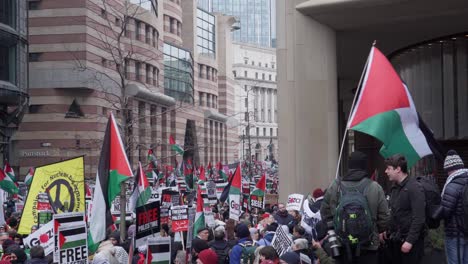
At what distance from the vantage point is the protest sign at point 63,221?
31.3ft

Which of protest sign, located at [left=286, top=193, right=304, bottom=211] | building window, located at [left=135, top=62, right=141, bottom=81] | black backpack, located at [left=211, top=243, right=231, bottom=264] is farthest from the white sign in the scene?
building window, located at [left=135, top=62, right=141, bottom=81]

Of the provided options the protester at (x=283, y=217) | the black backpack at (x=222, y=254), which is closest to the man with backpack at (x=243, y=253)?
the black backpack at (x=222, y=254)

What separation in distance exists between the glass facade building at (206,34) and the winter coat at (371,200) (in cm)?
8579

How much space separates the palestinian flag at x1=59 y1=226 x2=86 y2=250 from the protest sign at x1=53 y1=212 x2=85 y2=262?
62 mm

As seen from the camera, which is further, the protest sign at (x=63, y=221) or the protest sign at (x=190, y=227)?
the protest sign at (x=190, y=227)

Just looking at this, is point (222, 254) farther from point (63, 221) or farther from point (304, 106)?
point (304, 106)

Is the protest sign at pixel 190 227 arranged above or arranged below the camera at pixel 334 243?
below

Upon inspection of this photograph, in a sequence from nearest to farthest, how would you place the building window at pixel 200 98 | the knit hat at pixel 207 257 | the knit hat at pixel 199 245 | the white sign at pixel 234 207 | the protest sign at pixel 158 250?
1. the knit hat at pixel 207 257
2. the protest sign at pixel 158 250
3. the knit hat at pixel 199 245
4. the white sign at pixel 234 207
5. the building window at pixel 200 98

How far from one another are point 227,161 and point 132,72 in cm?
4313

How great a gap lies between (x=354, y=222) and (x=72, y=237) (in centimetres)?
428

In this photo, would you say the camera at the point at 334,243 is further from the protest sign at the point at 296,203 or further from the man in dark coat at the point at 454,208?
the protest sign at the point at 296,203

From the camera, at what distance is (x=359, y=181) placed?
7.41m

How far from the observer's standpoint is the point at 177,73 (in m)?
76.7

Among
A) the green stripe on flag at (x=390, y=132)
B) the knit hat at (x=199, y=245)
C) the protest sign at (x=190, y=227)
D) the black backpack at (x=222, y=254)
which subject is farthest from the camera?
the protest sign at (x=190, y=227)
